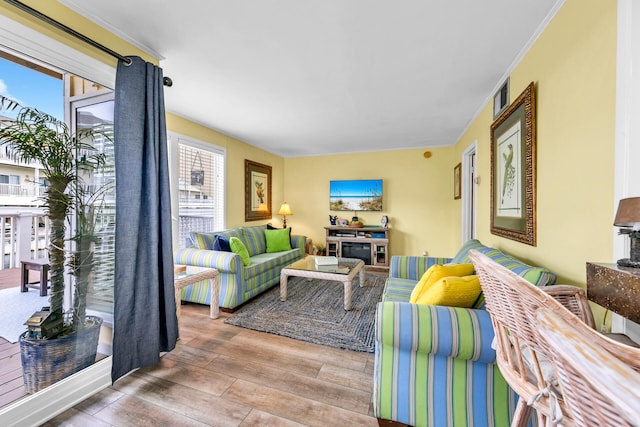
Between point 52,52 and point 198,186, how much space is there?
2299mm

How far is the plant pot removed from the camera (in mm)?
1444

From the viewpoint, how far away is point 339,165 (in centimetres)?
539

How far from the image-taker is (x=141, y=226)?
176 cm

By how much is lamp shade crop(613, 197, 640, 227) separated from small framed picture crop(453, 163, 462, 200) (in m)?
3.40

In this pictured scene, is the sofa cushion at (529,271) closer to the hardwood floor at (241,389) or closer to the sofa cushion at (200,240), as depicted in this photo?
the hardwood floor at (241,389)

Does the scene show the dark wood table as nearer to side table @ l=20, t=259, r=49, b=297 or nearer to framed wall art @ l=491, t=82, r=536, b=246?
framed wall art @ l=491, t=82, r=536, b=246

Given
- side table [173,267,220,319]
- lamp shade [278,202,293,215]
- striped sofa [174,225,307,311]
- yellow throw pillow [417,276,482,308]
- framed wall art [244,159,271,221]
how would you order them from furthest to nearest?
1. lamp shade [278,202,293,215]
2. framed wall art [244,159,271,221]
3. striped sofa [174,225,307,311]
4. side table [173,267,220,319]
5. yellow throw pillow [417,276,482,308]

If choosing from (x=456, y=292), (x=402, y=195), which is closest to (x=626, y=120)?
(x=456, y=292)

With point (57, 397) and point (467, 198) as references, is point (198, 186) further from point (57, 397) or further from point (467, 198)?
point (467, 198)

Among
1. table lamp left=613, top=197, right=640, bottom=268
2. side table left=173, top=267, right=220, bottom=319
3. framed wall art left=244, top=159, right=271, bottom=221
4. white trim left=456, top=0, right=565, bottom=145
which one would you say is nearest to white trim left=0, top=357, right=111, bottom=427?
side table left=173, top=267, right=220, bottom=319

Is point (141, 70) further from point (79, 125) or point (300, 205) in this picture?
point (300, 205)

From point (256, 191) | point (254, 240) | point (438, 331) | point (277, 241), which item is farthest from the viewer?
point (256, 191)

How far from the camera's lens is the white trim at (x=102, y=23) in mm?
1507

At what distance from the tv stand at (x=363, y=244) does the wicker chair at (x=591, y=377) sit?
4.39 meters
